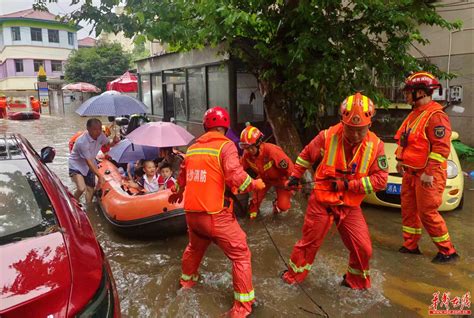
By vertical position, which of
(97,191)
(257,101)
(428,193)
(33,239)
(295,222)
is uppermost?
(257,101)

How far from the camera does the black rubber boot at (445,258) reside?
13.5 feet

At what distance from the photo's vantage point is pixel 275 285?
12.4 feet

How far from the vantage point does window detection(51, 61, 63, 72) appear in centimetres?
4216

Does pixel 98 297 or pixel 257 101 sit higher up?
pixel 257 101

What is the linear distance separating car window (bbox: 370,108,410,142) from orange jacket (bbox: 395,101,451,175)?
8.01 ft

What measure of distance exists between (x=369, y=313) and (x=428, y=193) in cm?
144

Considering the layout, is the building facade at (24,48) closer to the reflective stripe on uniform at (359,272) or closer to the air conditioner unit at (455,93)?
the air conditioner unit at (455,93)

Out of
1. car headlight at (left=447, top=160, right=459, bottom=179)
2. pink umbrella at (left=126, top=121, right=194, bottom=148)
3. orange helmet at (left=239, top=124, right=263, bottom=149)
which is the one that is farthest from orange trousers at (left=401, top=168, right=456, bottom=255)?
pink umbrella at (left=126, top=121, right=194, bottom=148)

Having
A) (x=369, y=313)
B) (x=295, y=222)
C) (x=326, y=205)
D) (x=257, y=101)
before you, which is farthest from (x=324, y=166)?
(x=257, y=101)

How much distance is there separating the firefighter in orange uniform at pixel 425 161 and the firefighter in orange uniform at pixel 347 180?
0.99m

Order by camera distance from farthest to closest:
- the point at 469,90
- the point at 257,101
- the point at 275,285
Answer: the point at 257,101
the point at 469,90
the point at 275,285

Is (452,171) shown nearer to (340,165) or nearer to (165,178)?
(340,165)

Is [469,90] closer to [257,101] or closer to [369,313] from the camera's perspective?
[257,101]

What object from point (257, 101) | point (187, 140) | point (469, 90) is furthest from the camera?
point (257, 101)
